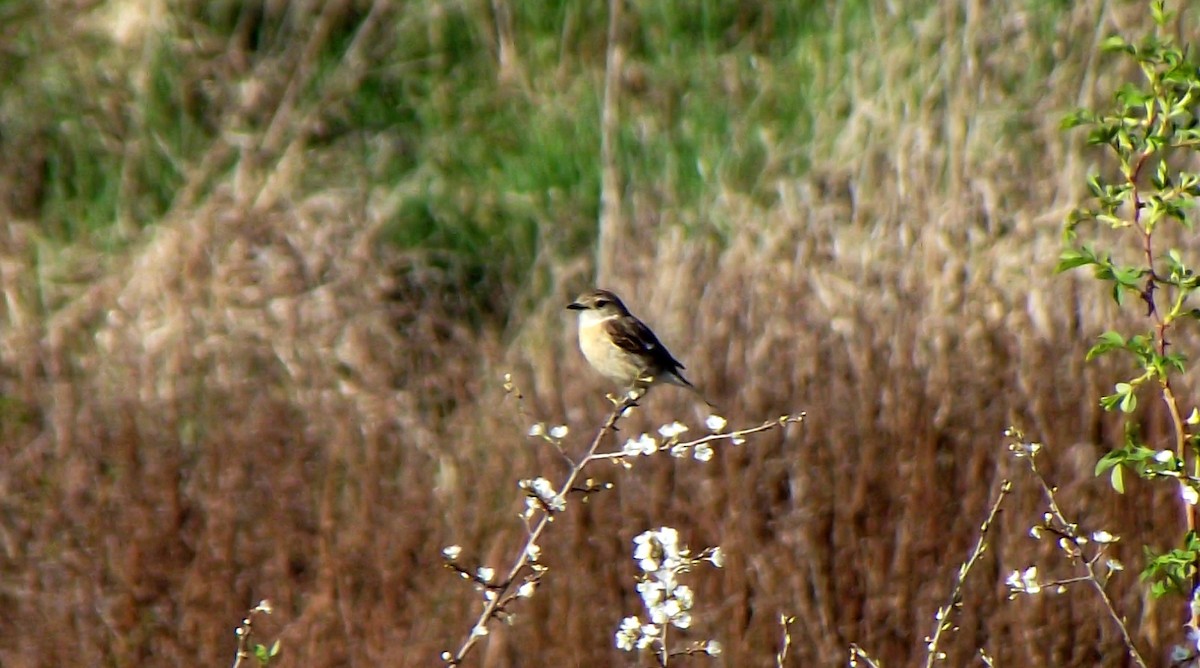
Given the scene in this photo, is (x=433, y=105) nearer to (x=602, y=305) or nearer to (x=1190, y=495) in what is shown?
(x=602, y=305)

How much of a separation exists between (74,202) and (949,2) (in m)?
5.20

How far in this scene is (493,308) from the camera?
8984 mm

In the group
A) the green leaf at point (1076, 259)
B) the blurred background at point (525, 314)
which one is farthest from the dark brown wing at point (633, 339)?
the green leaf at point (1076, 259)

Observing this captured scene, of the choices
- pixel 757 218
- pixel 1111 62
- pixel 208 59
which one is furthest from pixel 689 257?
pixel 208 59

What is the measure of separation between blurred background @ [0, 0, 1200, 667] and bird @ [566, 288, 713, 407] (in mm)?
832

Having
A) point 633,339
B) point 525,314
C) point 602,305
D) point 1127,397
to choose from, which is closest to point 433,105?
point 525,314

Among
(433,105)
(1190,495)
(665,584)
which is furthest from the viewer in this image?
(433,105)

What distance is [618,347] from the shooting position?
4762mm

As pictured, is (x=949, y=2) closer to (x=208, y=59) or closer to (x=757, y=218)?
(x=757, y=218)

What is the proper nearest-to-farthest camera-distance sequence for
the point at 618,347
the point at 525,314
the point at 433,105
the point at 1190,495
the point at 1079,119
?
the point at 1190,495
the point at 1079,119
the point at 618,347
the point at 525,314
the point at 433,105

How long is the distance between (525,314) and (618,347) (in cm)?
394

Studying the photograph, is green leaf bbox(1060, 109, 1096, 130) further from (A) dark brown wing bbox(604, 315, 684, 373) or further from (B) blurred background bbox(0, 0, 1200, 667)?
(B) blurred background bbox(0, 0, 1200, 667)

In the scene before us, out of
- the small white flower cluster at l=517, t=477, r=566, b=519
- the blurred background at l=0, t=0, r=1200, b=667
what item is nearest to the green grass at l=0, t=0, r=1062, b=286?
the blurred background at l=0, t=0, r=1200, b=667

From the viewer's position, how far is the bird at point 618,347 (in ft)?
15.5
